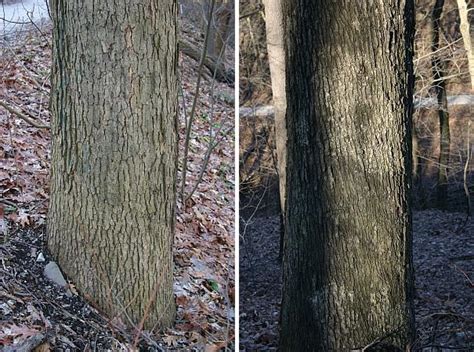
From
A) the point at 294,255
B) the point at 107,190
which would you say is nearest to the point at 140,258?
the point at 107,190

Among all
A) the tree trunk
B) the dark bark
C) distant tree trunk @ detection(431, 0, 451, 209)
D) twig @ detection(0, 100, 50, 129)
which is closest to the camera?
distant tree trunk @ detection(431, 0, 451, 209)

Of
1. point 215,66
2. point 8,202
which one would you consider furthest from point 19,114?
point 215,66

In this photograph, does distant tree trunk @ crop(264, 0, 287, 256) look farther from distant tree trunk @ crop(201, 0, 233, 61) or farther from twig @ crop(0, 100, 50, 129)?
twig @ crop(0, 100, 50, 129)

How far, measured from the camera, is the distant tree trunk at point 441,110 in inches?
65.4

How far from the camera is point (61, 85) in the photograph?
63.6 inches

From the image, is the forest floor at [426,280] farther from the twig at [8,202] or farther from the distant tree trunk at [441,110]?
the twig at [8,202]

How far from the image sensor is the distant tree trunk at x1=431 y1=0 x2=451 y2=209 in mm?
1660

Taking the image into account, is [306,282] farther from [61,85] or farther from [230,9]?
[230,9]

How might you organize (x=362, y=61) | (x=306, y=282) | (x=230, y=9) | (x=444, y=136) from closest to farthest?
(x=362, y=61)
(x=306, y=282)
(x=444, y=136)
(x=230, y=9)

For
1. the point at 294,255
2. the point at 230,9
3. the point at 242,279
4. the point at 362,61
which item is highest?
the point at 230,9

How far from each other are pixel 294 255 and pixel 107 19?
808 millimetres

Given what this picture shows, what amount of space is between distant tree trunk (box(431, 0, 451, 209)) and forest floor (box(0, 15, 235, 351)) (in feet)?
2.53

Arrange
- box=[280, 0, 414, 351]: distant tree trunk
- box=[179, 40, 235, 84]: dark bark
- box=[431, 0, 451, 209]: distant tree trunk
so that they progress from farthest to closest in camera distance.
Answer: box=[179, 40, 235, 84]: dark bark < box=[431, 0, 451, 209]: distant tree trunk < box=[280, 0, 414, 351]: distant tree trunk

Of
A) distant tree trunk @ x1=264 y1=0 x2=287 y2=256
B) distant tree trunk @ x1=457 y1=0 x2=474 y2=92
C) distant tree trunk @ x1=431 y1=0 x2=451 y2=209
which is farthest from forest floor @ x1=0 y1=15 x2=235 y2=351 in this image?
distant tree trunk @ x1=457 y1=0 x2=474 y2=92
